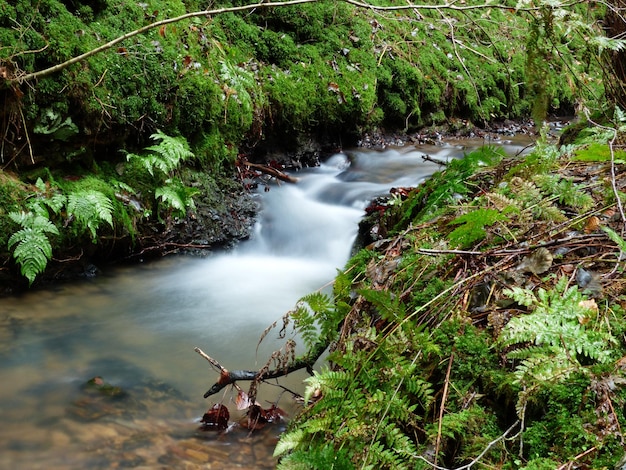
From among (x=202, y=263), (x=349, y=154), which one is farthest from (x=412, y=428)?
(x=349, y=154)

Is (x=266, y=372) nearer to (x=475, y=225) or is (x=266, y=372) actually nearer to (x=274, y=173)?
(x=475, y=225)

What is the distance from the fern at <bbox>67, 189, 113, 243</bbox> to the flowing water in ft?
2.07

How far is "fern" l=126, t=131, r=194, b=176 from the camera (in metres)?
5.33

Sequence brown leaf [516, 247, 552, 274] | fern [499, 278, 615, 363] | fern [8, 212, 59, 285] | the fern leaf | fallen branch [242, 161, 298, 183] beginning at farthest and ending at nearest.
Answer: fallen branch [242, 161, 298, 183] → fern [8, 212, 59, 285] → brown leaf [516, 247, 552, 274] → the fern leaf → fern [499, 278, 615, 363]

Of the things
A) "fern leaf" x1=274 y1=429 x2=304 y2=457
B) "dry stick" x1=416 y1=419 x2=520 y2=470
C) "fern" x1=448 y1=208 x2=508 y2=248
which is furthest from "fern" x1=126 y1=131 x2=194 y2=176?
"dry stick" x1=416 y1=419 x2=520 y2=470

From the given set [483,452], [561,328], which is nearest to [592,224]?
[561,328]

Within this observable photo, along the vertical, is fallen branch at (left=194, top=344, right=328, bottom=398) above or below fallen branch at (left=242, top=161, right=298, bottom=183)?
below

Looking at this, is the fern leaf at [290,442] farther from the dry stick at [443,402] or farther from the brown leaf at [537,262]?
the brown leaf at [537,262]

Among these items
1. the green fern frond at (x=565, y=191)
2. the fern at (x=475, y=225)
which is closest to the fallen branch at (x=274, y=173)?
the green fern frond at (x=565, y=191)

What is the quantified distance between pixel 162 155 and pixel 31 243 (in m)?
1.71

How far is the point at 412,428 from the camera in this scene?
1.71m

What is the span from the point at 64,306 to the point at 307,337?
2939mm

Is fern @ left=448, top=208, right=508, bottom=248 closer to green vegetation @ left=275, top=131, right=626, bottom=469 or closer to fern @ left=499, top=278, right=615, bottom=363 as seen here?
green vegetation @ left=275, top=131, right=626, bottom=469

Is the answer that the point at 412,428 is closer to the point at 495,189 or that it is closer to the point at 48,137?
the point at 495,189
